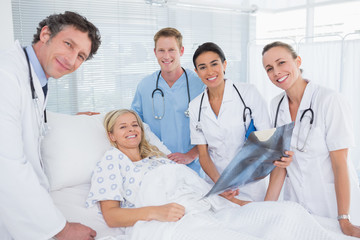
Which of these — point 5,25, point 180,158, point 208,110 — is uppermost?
point 5,25

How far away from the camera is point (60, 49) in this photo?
125 centimetres

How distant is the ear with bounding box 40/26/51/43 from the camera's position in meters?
1.26

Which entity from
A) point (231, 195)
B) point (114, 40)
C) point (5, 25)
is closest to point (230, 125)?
point (231, 195)

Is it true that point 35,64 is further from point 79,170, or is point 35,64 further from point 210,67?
point 210,67

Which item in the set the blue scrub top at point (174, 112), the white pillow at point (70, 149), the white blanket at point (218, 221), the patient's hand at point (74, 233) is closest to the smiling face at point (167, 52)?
the blue scrub top at point (174, 112)

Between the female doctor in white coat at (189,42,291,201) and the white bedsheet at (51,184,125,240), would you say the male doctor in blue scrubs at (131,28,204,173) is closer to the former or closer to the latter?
the female doctor in white coat at (189,42,291,201)

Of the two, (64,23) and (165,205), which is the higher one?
(64,23)

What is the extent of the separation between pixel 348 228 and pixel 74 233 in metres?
1.15

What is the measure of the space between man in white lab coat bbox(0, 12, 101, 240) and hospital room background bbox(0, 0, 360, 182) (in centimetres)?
104

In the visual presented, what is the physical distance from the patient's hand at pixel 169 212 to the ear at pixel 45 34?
84cm

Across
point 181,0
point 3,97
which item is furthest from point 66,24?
point 181,0

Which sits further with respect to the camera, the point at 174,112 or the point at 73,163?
the point at 174,112

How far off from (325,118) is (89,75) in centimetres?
219

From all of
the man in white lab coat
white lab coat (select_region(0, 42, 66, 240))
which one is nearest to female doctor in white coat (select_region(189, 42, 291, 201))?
the man in white lab coat
